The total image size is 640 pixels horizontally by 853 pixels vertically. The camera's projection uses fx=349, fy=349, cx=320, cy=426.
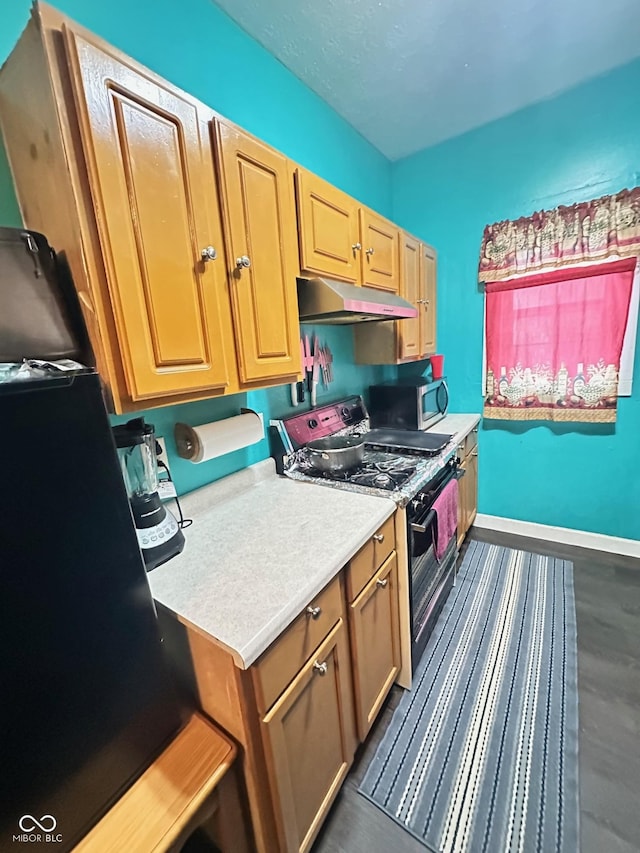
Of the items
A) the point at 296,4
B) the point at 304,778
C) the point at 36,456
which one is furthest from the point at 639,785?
the point at 296,4

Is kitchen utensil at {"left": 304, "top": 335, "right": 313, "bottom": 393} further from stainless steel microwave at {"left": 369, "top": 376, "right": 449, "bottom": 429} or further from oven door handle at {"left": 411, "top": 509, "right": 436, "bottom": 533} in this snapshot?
oven door handle at {"left": 411, "top": 509, "right": 436, "bottom": 533}

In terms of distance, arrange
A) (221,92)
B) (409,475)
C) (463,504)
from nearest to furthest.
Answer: (221,92), (409,475), (463,504)

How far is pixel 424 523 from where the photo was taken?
1443mm

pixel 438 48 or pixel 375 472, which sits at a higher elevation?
pixel 438 48

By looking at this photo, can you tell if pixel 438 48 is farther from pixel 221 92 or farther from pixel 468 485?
pixel 468 485

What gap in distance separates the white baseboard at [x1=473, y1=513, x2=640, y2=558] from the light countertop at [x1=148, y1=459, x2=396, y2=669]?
183cm

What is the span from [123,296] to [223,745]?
1.08m

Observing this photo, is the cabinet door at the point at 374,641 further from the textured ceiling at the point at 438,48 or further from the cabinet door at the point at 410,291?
the textured ceiling at the point at 438,48

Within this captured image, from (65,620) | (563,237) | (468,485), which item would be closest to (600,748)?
(468,485)

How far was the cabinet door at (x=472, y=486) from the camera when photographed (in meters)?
2.43

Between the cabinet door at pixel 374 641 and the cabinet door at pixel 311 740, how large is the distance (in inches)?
2.0

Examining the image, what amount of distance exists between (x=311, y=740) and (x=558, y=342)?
8.05 ft

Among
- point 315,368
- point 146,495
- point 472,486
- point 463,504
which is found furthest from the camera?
point 472,486

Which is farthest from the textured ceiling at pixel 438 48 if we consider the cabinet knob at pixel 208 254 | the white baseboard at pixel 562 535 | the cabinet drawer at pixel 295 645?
the white baseboard at pixel 562 535
